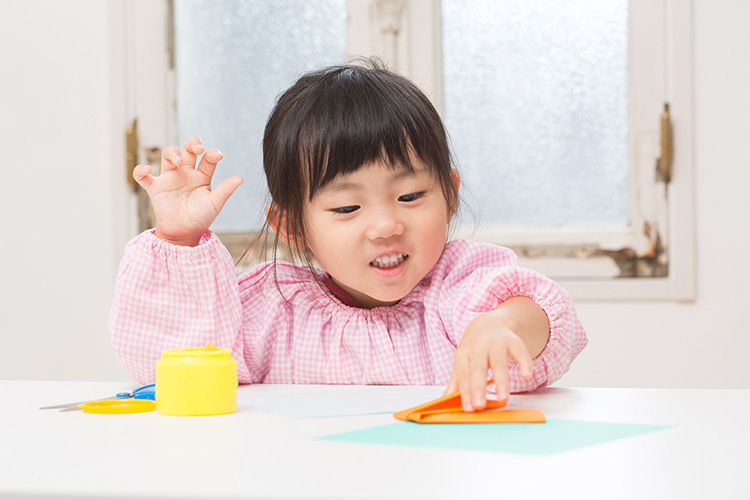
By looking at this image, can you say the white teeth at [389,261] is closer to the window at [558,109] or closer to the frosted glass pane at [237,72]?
the window at [558,109]

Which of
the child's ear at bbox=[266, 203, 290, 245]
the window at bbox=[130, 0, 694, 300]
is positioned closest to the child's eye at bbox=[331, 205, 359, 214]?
the child's ear at bbox=[266, 203, 290, 245]

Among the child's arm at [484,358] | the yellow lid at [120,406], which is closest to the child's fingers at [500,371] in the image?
the child's arm at [484,358]

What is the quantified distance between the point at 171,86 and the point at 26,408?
1.61 m

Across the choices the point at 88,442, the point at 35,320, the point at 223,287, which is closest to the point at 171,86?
the point at 35,320

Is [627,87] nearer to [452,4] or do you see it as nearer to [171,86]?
[452,4]

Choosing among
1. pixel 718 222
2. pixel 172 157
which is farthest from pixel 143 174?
pixel 718 222

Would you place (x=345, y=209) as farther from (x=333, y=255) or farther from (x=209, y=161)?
(x=209, y=161)

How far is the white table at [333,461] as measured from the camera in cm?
39

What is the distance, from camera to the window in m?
1.87

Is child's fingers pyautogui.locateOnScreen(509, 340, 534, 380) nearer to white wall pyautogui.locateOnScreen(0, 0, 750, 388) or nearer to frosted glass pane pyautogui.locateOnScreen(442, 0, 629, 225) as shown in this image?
frosted glass pane pyautogui.locateOnScreen(442, 0, 629, 225)

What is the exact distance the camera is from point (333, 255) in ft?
3.24

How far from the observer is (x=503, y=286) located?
824 mm

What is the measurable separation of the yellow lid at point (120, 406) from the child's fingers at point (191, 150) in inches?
12.4

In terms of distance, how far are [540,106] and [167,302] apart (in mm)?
1274
